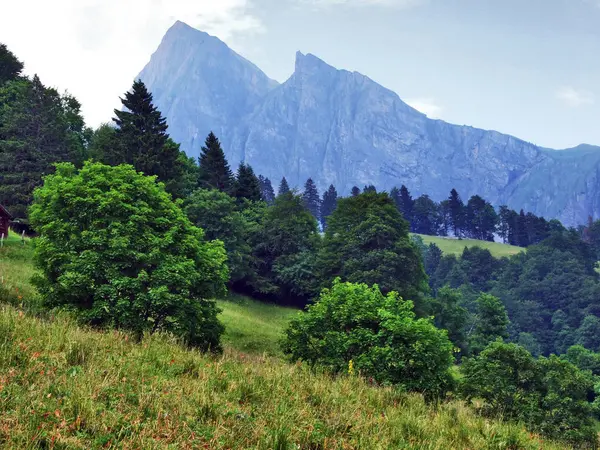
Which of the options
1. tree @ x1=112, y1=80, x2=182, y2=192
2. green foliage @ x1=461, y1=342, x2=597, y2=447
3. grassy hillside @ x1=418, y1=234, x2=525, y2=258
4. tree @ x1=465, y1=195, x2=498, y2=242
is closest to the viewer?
green foliage @ x1=461, y1=342, x2=597, y2=447

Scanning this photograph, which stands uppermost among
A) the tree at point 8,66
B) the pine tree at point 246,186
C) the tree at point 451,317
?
the tree at point 8,66

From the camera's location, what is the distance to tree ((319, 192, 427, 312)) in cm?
4612

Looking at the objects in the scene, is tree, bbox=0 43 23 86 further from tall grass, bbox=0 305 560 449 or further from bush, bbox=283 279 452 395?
tall grass, bbox=0 305 560 449

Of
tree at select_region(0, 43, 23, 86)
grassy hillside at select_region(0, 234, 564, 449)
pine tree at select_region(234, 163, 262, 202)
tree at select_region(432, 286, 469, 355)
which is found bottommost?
tree at select_region(432, 286, 469, 355)

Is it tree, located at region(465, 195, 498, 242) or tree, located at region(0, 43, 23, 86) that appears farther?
tree, located at region(465, 195, 498, 242)

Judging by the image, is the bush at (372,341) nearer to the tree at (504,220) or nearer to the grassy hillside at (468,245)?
the grassy hillside at (468,245)

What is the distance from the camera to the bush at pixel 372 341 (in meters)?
16.9

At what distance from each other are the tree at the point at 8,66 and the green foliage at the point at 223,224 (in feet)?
140

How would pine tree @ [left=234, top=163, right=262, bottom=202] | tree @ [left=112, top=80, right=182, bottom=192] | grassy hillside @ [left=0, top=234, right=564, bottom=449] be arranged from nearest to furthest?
grassy hillside @ [left=0, top=234, right=564, bottom=449], tree @ [left=112, top=80, right=182, bottom=192], pine tree @ [left=234, top=163, right=262, bottom=202]

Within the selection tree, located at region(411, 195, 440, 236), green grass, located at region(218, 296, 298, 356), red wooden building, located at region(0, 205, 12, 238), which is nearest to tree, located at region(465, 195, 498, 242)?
tree, located at region(411, 195, 440, 236)

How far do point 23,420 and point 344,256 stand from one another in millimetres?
44528

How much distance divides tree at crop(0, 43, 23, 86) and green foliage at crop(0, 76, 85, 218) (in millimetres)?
14018

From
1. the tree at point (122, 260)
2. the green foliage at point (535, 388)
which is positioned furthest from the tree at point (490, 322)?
the tree at point (122, 260)

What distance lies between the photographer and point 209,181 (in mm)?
61844
